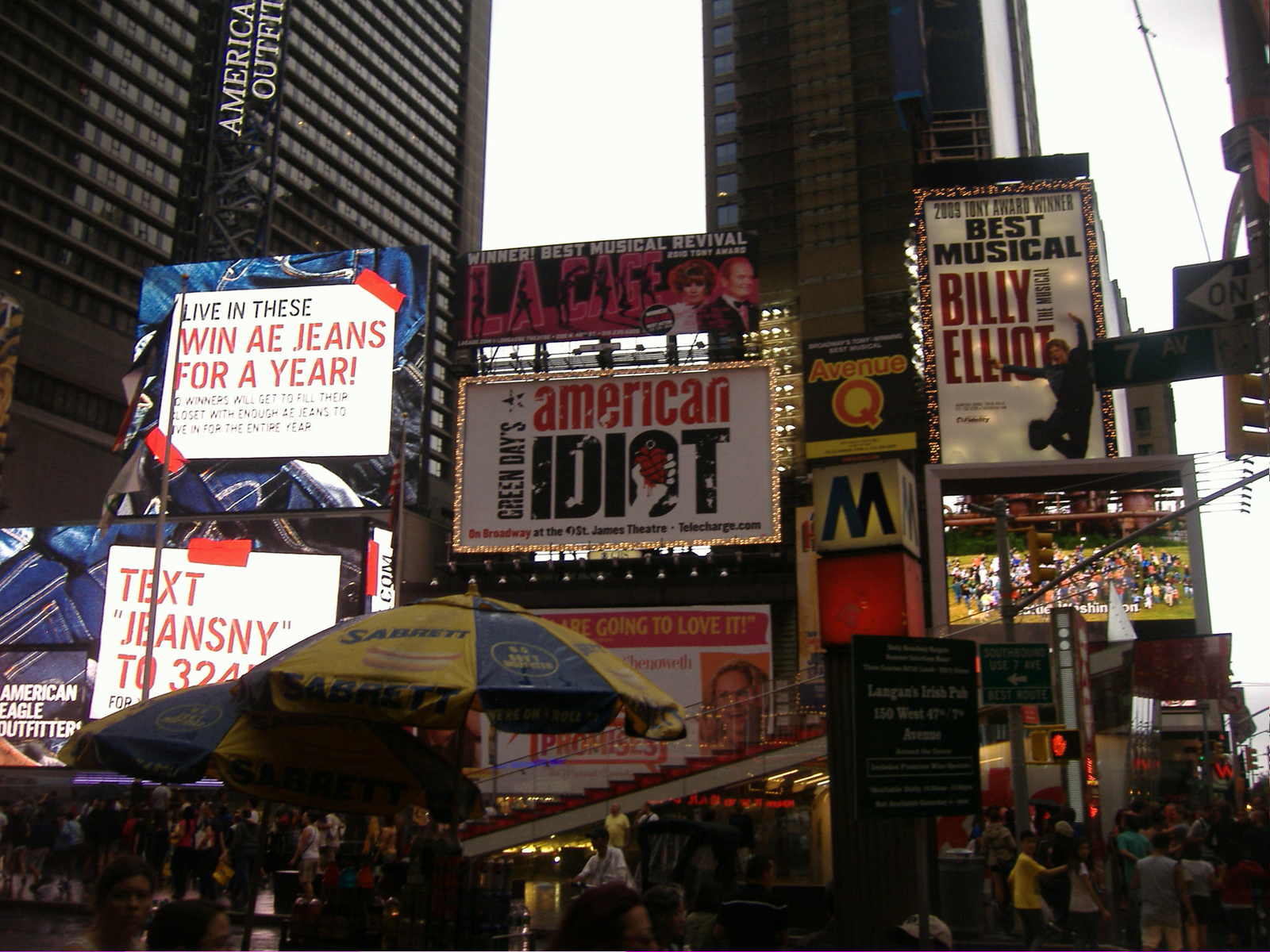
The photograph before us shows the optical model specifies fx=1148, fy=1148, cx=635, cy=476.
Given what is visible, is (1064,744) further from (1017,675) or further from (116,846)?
(116,846)

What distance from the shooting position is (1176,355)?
828cm

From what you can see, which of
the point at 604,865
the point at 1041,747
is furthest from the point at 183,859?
the point at 1041,747

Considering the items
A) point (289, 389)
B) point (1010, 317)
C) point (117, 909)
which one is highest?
point (1010, 317)

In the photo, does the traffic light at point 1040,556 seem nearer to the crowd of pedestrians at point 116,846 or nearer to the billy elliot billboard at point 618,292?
the crowd of pedestrians at point 116,846

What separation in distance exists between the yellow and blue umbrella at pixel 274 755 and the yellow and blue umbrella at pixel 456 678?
3.66 feet

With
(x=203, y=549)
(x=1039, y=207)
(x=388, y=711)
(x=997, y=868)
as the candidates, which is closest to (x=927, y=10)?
(x=1039, y=207)

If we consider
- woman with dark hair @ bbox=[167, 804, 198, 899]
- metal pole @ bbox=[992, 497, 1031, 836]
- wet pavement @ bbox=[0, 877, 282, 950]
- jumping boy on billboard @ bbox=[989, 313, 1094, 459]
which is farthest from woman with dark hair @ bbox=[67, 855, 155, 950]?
jumping boy on billboard @ bbox=[989, 313, 1094, 459]

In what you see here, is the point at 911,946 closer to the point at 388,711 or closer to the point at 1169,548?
the point at 388,711

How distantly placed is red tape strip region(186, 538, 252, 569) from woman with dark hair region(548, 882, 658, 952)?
3921cm

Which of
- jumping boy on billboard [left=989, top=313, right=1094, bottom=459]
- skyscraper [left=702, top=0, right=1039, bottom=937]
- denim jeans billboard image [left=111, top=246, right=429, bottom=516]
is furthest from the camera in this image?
skyscraper [left=702, top=0, right=1039, bottom=937]

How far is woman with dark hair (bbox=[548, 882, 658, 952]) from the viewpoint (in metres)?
3.91

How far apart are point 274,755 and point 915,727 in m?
5.32

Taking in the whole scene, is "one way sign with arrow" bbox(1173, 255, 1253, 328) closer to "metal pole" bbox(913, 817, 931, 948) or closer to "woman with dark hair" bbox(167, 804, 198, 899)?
"metal pole" bbox(913, 817, 931, 948)

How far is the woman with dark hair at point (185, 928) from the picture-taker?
4.25m
